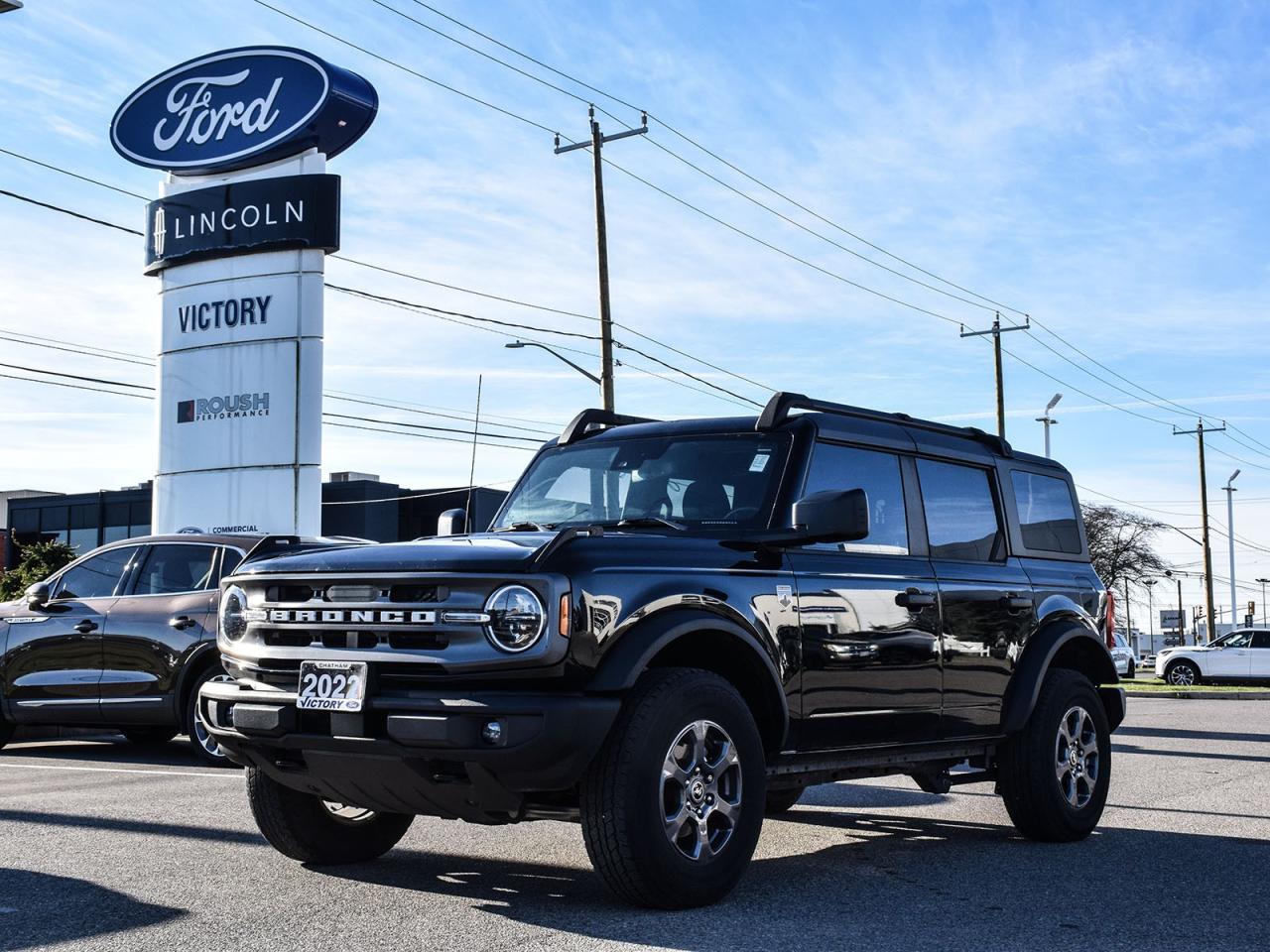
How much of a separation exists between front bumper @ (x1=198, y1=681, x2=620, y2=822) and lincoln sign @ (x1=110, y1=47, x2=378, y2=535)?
72.0 ft

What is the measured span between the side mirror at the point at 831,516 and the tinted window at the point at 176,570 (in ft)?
22.2

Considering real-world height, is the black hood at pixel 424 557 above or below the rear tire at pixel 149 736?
above

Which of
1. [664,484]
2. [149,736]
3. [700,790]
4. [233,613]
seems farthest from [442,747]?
[149,736]

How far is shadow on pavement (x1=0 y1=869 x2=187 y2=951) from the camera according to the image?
5129 mm

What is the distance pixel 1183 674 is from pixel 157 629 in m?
30.3

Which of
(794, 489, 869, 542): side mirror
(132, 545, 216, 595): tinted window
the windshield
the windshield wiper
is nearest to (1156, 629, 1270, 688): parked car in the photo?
(132, 545, 216, 595): tinted window

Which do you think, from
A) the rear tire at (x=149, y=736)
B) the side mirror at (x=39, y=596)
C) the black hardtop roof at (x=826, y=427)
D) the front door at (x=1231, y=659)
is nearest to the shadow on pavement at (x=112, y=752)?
the rear tire at (x=149, y=736)

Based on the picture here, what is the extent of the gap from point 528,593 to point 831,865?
2.48 meters

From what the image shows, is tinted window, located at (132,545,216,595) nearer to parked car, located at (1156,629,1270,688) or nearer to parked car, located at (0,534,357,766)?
parked car, located at (0,534,357,766)

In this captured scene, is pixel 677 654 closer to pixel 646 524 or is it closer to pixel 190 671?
pixel 646 524

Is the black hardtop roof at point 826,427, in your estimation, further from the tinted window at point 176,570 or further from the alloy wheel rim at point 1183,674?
the alloy wheel rim at point 1183,674

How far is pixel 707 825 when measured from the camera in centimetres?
568

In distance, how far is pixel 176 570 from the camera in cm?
1188

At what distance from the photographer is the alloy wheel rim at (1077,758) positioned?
7.96 meters
